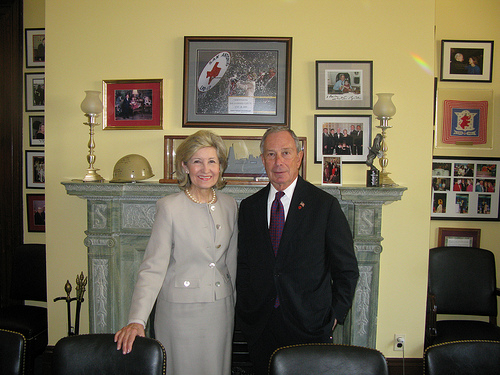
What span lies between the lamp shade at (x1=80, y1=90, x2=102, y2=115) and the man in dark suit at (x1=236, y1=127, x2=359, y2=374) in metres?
1.36

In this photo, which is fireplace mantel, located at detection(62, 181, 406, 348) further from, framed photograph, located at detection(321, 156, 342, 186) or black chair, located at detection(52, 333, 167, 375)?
black chair, located at detection(52, 333, 167, 375)

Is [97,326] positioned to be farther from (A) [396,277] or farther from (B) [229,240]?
(A) [396,277]

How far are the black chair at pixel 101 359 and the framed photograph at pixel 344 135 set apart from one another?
1848 millimetres

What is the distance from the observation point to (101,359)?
Answer: 1375 mm

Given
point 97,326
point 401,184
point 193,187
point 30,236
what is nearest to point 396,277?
point 401,184

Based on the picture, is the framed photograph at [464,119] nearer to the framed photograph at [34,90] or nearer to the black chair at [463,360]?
the black chair at [463,360]

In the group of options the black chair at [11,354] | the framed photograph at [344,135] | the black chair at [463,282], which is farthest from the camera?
the black chair at [463,282]

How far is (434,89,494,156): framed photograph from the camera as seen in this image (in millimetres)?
3289

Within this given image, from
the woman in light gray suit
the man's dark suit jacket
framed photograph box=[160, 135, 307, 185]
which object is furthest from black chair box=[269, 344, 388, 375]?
framed photograph box=[160, 135, 307, 185]


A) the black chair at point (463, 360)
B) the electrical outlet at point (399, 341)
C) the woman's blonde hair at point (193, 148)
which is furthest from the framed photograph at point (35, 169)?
the black chair at point (463, 360)

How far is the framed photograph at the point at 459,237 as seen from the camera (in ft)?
11.0

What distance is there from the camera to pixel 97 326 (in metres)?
2.70

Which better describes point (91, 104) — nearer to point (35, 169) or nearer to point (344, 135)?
point (35, 169)

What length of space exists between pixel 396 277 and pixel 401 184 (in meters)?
0.69
